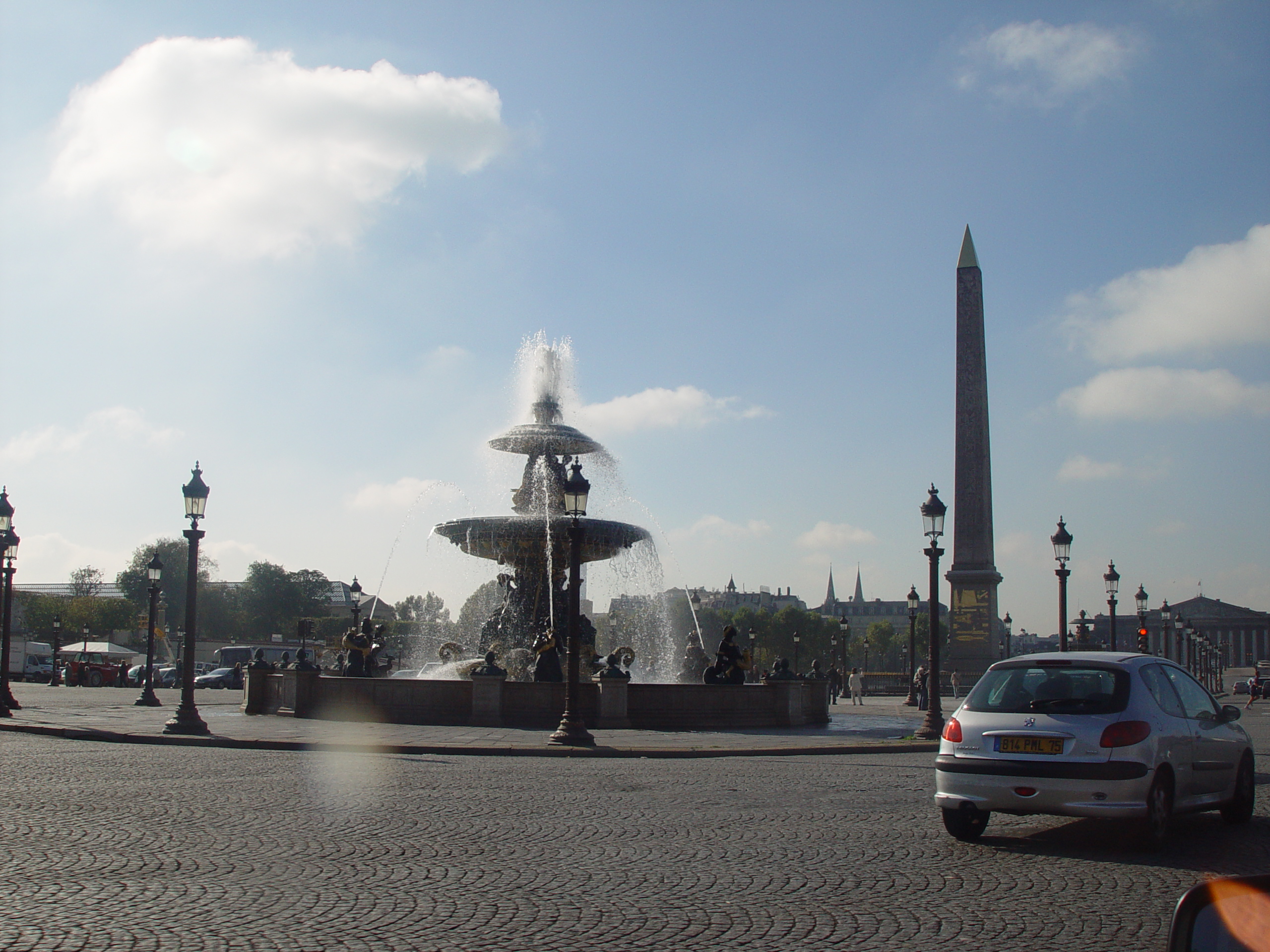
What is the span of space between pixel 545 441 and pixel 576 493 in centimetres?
1249

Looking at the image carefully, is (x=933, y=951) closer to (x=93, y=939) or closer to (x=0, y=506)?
(x=93, y=939)

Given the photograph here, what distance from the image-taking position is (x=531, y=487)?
101ft


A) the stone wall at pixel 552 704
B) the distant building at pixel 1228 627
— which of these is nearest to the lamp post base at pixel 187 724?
the stone wall at pixel 552 704

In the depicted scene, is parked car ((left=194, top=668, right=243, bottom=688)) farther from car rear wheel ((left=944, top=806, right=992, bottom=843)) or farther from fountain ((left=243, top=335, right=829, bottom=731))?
car rear wheel ((left=944, top=806, right=992, bottom=843))

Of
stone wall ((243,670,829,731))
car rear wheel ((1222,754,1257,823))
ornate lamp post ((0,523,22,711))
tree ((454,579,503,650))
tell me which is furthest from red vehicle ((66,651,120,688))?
car rear wheel ((1222,754,1257,823))

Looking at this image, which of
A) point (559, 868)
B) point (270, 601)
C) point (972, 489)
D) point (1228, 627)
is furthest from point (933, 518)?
point (1228, 627)

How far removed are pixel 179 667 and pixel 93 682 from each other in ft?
18.0

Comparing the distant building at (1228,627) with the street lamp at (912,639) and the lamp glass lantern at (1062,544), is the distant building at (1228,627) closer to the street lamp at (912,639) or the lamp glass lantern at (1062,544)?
the street lamp at (912,639)

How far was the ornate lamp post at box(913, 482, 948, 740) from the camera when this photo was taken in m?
19.5

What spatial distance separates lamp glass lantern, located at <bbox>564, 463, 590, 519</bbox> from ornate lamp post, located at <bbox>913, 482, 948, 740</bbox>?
6.12m

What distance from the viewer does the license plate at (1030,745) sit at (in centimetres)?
768

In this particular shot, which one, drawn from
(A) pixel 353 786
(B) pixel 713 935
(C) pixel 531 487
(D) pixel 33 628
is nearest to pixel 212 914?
(B) pixel 713 935

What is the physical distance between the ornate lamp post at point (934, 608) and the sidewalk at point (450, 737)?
0.61 m

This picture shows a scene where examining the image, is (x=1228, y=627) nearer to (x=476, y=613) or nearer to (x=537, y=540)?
(x=476, y=613)
